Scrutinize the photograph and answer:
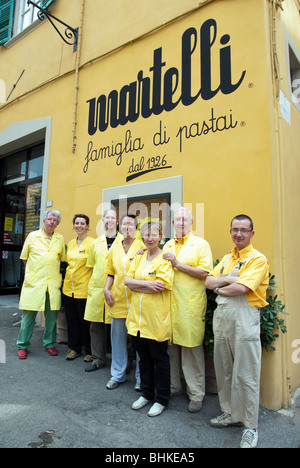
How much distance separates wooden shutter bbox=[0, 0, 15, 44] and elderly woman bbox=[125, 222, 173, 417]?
7704 millimetres

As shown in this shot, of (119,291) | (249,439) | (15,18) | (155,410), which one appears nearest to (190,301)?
(119,291)

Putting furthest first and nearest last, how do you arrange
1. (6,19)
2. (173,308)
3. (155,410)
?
(6,19), (173,308), (155,410)

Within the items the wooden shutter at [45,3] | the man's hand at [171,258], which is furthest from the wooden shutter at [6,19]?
the man's hand at [171,258]

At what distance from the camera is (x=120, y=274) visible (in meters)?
3.48

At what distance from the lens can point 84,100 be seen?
5656mm

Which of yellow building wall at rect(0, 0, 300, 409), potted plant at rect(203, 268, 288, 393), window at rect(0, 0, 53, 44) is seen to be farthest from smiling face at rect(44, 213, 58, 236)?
window at rect(0, 0, 53, 44)

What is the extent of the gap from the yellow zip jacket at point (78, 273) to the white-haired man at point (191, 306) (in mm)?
1563

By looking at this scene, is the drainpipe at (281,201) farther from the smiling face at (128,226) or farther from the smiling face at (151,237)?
the smiling face at (128,226)

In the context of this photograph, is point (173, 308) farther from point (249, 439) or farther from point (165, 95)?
point (165, 95)

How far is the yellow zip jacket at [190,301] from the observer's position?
3.01 meters

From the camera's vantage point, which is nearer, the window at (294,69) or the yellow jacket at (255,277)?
the yellow jacket at (255,277)

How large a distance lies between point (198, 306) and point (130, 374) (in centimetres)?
149

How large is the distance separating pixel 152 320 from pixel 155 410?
Result: 809mm
